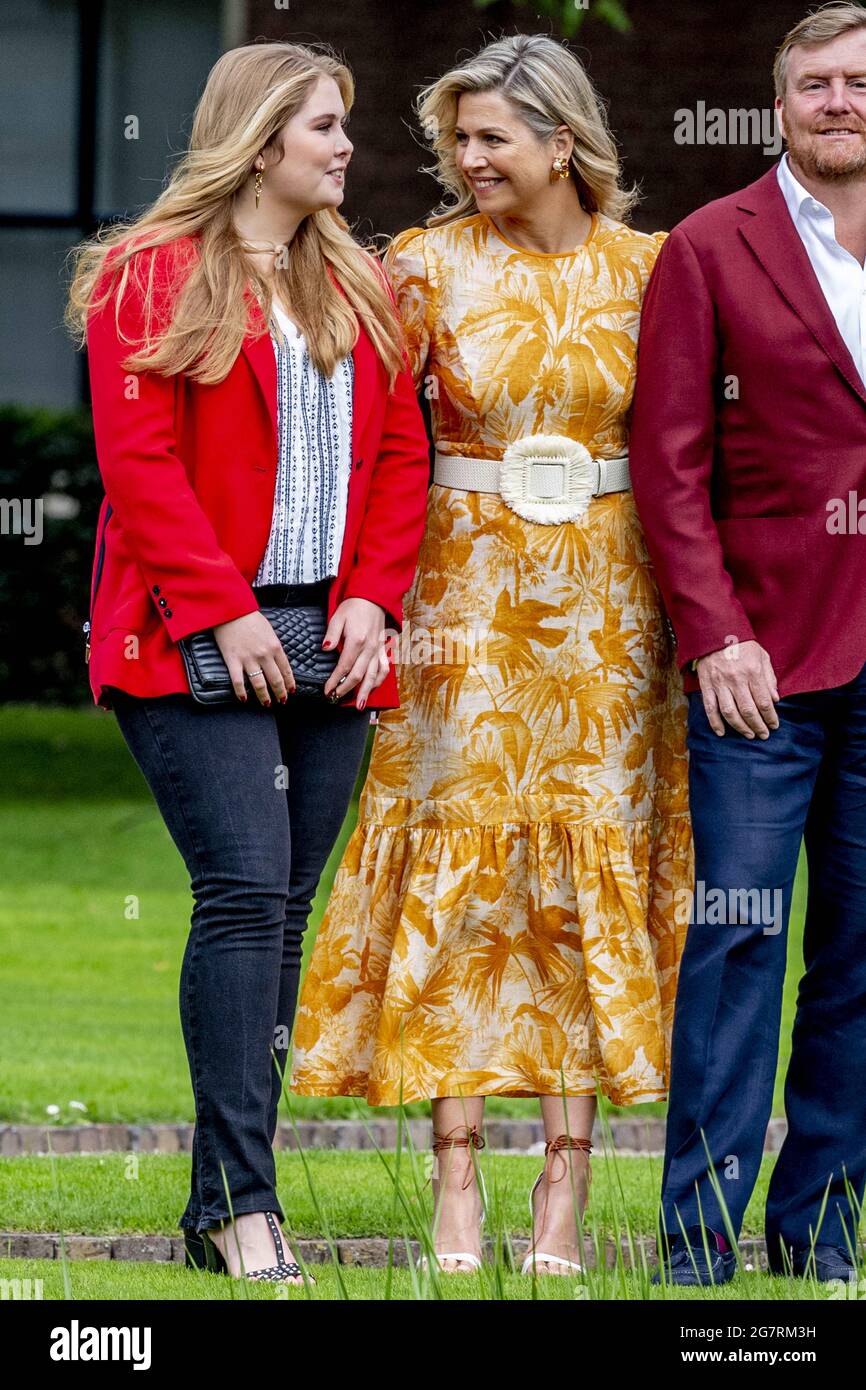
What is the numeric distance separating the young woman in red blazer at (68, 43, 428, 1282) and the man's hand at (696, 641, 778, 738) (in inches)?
24.4

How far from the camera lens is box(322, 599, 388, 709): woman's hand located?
12.9 ft

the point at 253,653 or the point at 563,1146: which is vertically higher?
the point at 253,653

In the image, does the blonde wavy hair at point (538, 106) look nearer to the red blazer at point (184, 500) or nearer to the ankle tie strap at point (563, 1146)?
the red blazer at point (184, 500)

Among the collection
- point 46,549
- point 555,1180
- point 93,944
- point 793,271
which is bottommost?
point 555,1180

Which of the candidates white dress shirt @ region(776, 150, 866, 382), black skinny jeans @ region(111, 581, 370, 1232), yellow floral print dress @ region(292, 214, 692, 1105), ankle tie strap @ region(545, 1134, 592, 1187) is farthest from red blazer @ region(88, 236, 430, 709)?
ankle tie strap @ region(545, 1134, 592, 1187)

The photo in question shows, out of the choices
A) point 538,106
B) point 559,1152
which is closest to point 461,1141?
point 559,1152

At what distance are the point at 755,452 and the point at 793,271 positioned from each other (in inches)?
13.8

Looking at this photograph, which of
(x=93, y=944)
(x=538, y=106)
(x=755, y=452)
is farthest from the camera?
(x=93, y=944)

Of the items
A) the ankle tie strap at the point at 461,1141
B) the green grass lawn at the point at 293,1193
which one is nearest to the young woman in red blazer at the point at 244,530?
the ankle tie strap at the point at 461,1141

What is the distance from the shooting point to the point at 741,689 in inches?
154

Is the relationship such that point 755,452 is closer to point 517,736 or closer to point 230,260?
point 517,736

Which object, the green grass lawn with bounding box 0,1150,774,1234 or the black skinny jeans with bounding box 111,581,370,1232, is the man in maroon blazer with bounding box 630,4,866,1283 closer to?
the green grass lawn with bounding box 0,1150,774,1234

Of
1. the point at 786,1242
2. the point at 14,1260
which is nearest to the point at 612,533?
the point at 786,1242

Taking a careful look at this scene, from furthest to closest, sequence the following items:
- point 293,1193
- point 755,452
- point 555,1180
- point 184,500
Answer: point 293,1193, point 555,1180, point 755,452, point 184,500
